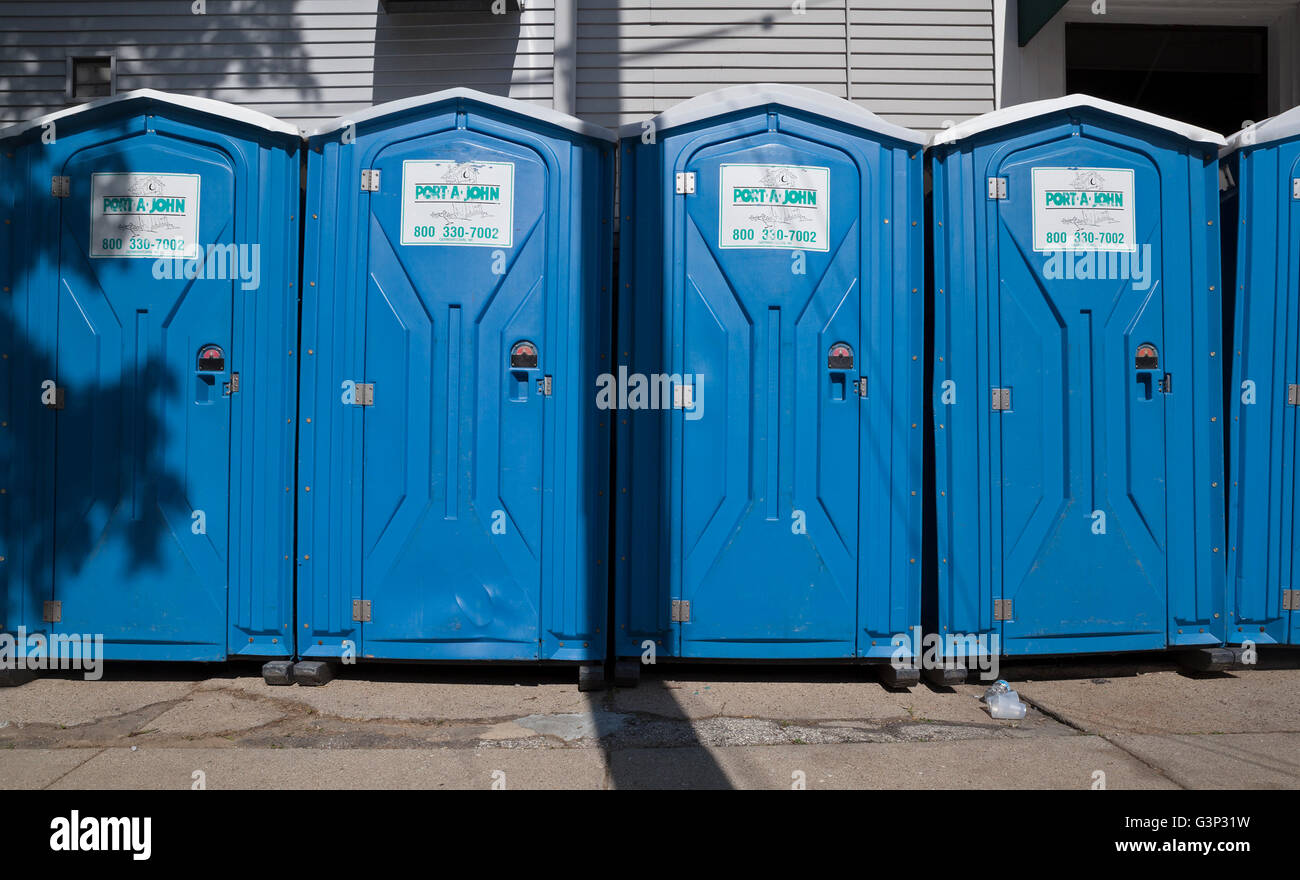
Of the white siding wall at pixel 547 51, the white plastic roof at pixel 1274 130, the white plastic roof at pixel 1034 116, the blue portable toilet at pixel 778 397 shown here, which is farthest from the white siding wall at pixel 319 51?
the white plastic roof at pixel 1274 130

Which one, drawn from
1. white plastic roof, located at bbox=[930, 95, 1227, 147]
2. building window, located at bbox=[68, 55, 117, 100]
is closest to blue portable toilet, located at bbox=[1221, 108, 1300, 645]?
white plastic roof, located at bbox=[930, 95, 1227, 147]

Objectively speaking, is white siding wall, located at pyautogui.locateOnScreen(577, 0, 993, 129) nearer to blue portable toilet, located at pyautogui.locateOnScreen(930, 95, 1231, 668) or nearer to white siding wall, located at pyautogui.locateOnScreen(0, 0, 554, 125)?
white siding wall, located at pyautogui.locateOnScreen(0, 0, 554, 125)

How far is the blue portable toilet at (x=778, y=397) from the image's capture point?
420 centimetres

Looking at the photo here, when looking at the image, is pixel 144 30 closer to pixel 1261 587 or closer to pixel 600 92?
pixel 600 92

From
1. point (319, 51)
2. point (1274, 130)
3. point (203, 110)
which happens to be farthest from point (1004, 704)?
point (319, 51)

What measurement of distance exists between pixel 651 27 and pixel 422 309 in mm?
3215

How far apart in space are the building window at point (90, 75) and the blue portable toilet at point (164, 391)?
2423mm

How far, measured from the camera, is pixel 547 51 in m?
6.23

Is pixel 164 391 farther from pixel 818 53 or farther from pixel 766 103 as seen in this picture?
pixel 818 53

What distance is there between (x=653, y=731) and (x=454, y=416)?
1691 mm

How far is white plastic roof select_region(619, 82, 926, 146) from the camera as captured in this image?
4.21m

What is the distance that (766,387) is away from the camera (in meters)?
4.22

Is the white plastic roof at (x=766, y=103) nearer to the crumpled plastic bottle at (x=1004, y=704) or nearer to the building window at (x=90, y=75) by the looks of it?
the crumpled plastic bottle at (x=1004, y=704)

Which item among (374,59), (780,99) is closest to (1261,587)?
(780,99)
